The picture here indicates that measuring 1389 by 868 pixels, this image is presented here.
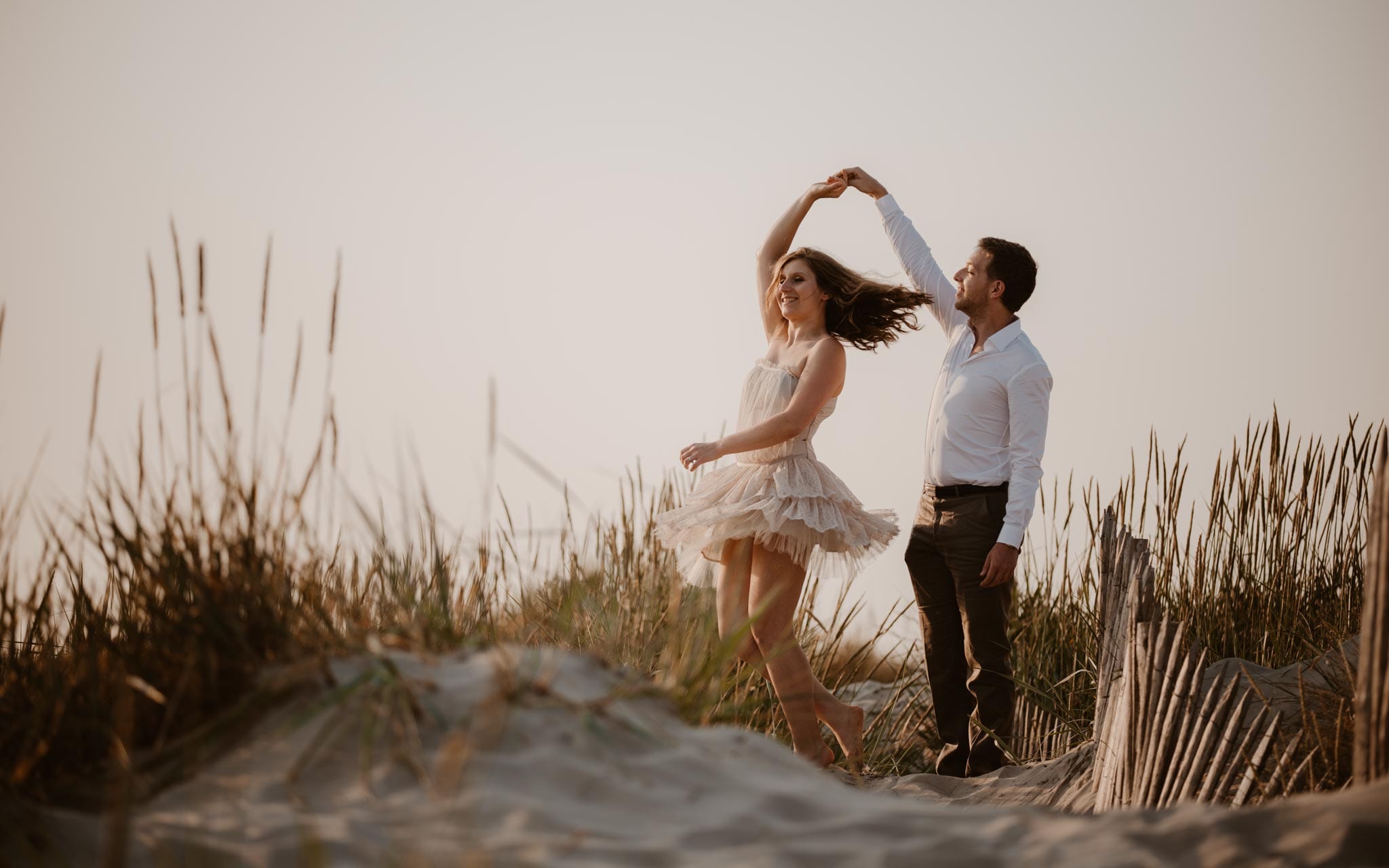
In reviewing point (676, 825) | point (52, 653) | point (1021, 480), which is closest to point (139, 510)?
point (52, 653)

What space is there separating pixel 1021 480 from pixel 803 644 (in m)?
1.22

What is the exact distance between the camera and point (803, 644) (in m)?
4.44

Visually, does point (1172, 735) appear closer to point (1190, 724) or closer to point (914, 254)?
point (1190, 724)

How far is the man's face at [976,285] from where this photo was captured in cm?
399

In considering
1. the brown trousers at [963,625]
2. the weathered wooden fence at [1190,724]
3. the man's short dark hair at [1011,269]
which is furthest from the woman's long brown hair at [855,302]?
the weathered wooden fence at [1190,724]

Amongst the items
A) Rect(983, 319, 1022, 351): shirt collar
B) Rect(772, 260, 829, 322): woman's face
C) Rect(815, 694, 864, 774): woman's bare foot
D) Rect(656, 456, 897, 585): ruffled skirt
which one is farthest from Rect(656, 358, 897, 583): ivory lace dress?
Rect(983, 319, 1022, 351): shirt collar

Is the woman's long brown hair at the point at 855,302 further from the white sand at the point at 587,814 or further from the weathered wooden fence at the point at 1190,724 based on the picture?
the white sand at the point at 587,814

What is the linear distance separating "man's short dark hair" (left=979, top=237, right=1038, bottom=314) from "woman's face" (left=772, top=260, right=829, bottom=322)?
70 centimetres

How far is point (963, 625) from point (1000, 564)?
41 centimetres

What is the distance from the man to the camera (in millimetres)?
3754

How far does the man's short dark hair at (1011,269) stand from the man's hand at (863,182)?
17.5 inches

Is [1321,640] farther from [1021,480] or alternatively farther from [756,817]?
[756,817]

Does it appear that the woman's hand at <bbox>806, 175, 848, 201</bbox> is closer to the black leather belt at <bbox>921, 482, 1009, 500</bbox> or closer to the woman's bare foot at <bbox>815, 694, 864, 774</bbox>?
the black leather belt at <bbox>921, 482, 1009, 500</bbox>

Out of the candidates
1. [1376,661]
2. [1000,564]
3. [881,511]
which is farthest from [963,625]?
[1376,661]
